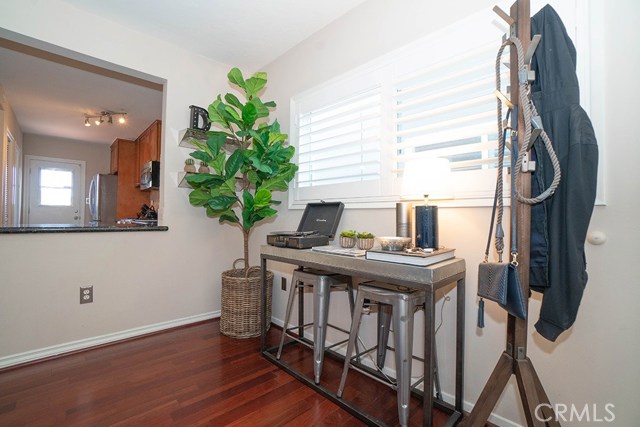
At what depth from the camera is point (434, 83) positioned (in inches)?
65.9

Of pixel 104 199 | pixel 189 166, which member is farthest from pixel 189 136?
pixel 104 199

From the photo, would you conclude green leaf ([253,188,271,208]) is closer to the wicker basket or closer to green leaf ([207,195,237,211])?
green leaf ([207,195,237,211])

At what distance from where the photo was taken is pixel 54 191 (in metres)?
5.70

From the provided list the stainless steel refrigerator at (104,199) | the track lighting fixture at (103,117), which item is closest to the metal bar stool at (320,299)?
the track lighting fixture at (103,117)

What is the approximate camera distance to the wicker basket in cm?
244

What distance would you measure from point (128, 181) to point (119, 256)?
334 cm

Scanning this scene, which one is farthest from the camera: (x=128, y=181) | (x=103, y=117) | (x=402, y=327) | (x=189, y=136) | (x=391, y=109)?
(x=128, y=181)

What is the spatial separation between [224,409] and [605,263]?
191 cm

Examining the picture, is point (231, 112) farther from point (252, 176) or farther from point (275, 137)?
point (252, 176)

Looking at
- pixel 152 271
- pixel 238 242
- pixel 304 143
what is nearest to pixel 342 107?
pixel 304 143

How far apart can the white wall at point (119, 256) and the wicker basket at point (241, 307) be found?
1.64 feet

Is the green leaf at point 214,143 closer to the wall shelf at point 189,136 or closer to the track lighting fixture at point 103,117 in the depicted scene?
the wall shelf at point 189,136

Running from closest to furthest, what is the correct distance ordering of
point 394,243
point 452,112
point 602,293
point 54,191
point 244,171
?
point 602,293
point 394,243
point 452,112
point 244,171
point 54,191

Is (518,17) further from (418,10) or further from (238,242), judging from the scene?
(238,242)
